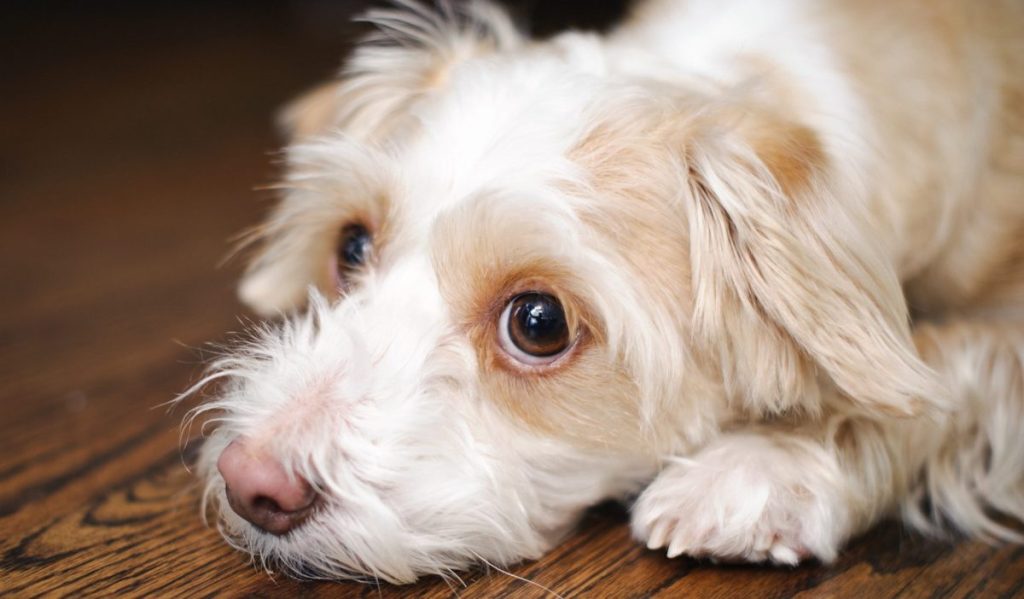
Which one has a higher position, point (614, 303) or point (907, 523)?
point (614, 303)

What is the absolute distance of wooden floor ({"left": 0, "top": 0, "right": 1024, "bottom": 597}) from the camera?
3.78 ft

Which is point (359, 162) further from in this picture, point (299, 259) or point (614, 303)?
point (614, 303)

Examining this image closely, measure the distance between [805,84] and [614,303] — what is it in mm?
447

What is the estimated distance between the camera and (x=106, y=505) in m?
1.34

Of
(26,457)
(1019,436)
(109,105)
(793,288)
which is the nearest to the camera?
(793,288)

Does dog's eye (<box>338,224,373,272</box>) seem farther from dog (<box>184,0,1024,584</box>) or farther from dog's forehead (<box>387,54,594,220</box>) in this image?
dog's forehead (<box>387,54,594,220</box>)

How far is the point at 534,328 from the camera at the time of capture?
45.6 inches

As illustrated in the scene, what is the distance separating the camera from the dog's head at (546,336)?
108cm

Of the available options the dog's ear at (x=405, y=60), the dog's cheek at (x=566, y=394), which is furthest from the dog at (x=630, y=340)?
the dog's ear at (x=405, y=60)

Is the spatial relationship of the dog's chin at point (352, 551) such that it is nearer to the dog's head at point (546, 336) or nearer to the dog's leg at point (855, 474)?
the dog's head at point (546, 336)

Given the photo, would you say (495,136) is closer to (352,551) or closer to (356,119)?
(356,119)

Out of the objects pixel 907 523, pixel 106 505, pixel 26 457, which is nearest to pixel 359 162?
pixel 106 505

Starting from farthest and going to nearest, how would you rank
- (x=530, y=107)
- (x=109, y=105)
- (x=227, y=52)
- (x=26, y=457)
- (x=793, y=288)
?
(x=227, y=52) → (x=109, y=105) → (x=26, y=457) → (x=530, y=107) → (x=793, y=288)

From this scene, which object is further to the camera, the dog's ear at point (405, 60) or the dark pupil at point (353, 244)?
the dog's ear at point (405, 60)
